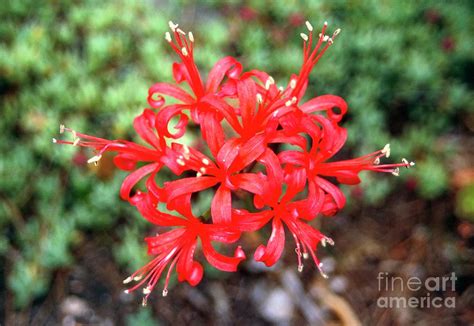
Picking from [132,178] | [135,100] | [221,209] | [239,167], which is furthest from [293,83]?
[135,100]

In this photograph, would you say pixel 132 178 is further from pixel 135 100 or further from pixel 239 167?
pixel 135 100

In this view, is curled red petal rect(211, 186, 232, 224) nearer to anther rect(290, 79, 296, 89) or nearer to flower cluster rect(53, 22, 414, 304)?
flower cluster rect(53, 22, 414, 304)

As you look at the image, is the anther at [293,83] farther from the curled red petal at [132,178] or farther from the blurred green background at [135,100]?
the blurred green background at [135,100]

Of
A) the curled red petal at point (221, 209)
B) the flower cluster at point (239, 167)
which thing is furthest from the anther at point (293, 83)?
the curled red petal at point (221, 209)

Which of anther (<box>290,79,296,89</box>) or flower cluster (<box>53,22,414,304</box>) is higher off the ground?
anther (<box>290,79,296,89</box>)

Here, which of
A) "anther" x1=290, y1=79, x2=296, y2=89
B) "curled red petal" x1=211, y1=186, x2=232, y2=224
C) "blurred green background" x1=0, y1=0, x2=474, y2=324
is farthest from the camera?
"blurred green background" x1=0, y1=0, x2=474, y2=324

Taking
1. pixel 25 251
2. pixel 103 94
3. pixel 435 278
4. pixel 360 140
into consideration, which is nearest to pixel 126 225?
pixel 25 251

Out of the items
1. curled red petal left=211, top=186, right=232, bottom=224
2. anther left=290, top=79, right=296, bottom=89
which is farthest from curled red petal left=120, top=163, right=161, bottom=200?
anther left=290, top=79, right=296, bottom=89

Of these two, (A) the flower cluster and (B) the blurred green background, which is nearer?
(A) the flower cluster
